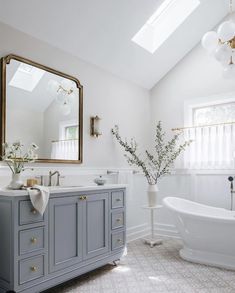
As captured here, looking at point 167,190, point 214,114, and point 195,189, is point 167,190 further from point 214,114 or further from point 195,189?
point 214,114

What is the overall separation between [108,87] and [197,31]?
1639 millimetres

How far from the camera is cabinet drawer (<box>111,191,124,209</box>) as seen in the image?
3.25m

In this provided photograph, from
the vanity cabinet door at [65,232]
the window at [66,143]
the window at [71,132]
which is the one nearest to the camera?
the vanity cabinet door at [65,232]

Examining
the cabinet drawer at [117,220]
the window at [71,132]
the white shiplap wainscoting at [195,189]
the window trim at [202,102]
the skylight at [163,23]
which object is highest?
the skylight at [163,23]

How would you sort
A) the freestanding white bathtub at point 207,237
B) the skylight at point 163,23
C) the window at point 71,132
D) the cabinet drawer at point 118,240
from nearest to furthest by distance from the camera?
1. the freestanding white bathtub at point 207,237
2. the cabinet drawer at point 118,240
3. the window at point 71,132
4. the skylight at point 163,23

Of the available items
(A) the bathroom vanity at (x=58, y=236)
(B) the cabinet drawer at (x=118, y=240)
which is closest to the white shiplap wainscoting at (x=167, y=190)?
(A) the bathroom vanity at (x=58, y=236)

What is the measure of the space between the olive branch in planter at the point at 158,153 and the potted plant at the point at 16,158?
154cm

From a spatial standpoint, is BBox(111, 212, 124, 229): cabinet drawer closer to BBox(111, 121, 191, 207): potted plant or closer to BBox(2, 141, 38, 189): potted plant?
BBox(111, 121, 191, 207): potted plant

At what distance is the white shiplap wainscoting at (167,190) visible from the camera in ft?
13.4

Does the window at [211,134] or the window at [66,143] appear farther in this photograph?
the window at [211,134]

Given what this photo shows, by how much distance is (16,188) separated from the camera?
253 cm

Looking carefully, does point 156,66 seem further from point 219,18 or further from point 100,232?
point 100,232

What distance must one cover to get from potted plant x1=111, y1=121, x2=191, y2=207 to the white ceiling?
938 mm

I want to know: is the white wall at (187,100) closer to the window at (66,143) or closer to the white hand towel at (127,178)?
the white hand towel at (127,178)
